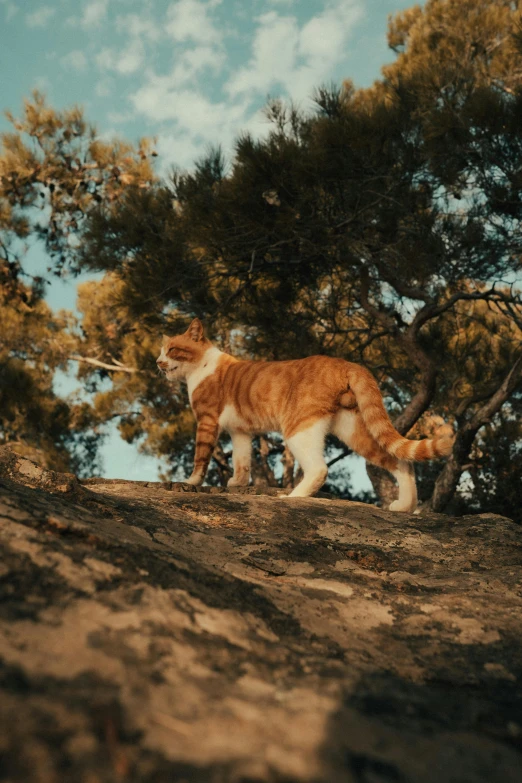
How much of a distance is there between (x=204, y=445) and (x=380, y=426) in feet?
4.37

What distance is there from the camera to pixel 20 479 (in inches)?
85.4

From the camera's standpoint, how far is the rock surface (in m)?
0.70

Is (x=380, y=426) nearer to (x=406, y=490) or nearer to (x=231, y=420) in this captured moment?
(x=406, y=490)

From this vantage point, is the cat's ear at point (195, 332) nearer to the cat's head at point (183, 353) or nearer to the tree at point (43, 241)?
the cat's head at point (183, 353)

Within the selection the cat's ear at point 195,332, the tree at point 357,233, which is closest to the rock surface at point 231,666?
the cat's ear at point 195,332

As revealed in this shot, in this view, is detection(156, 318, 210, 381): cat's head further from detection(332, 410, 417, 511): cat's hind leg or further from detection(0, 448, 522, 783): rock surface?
detection(0, 448, 522, 783): rock surface

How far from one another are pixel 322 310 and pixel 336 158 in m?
2.23

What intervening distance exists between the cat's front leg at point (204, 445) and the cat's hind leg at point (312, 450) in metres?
0.77

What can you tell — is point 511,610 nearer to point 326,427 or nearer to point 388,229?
point 326,427

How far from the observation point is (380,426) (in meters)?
3.83

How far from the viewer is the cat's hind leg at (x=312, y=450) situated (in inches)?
153

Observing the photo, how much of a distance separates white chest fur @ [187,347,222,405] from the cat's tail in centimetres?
129

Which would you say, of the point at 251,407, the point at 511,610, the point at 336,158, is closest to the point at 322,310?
the point at 336,158

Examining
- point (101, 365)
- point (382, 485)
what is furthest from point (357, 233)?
point (101, 365)
